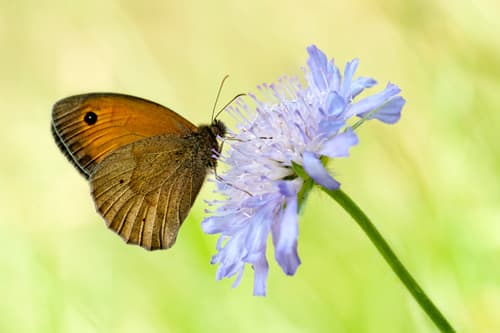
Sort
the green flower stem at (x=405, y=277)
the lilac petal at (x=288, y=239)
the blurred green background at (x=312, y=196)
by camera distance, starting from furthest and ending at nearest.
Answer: the blurred green background at (x=312, y=196) → the lilac petal at (x=288, y=239) → the green flower stem at (x=405, y=277)

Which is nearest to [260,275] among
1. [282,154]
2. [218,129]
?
[282,154]

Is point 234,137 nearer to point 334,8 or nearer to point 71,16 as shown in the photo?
point 334,8

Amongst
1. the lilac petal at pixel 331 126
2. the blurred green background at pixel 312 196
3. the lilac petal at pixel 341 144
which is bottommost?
the blurred green background at pixel 312 196

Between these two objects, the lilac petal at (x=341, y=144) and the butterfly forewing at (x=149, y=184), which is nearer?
the lilac petal at (x=341, y=144)

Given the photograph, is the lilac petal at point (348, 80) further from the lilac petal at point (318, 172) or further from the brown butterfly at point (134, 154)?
the brown butterfly at point (134, 154)

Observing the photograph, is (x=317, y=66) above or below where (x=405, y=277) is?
above

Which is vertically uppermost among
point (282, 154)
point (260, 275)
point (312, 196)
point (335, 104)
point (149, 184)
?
point (335, 104)

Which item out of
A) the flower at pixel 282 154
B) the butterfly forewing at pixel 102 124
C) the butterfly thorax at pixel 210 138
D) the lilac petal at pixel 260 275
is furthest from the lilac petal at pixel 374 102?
the butterfly forewing at pixel 102 124

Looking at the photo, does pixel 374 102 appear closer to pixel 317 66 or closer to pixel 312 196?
pixel 317 66
